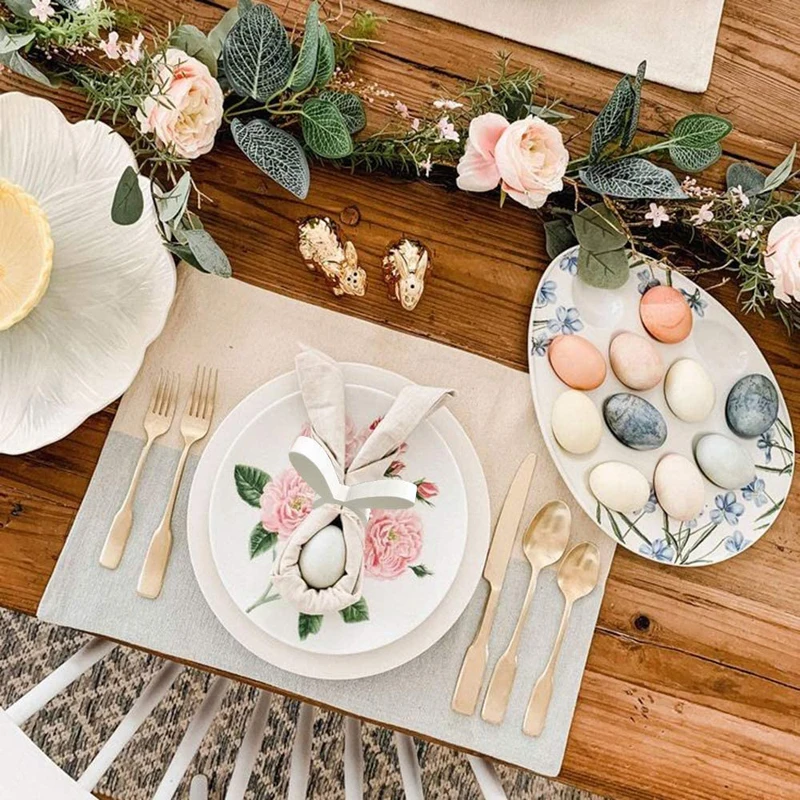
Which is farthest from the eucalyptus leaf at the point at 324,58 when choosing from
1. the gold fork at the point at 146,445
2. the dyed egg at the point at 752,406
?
the dyed egg at the point at 752,406

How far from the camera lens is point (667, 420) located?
0.89 m

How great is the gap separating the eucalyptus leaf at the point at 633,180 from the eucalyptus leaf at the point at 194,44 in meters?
0.38

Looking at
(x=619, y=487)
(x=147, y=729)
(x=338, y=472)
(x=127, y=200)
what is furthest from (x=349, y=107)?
(x=147, y=729)

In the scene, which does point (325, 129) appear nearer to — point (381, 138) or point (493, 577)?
point (381, 138)

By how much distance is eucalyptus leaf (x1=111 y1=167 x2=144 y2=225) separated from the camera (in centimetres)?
69

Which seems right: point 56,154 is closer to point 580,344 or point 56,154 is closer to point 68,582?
point 68,582

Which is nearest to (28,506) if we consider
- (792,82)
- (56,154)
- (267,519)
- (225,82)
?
(267,519)

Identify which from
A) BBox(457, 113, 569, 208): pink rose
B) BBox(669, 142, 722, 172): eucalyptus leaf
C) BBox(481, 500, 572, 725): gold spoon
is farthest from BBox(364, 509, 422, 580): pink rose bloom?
BBox(669, 142, 722, 172): eucalyptus leaf

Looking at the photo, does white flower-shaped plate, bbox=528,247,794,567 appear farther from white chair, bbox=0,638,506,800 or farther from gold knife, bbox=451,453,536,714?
white chair, bbox=0,638,506,800

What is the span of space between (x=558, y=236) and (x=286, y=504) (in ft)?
1.31

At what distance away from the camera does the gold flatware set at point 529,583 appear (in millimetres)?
833

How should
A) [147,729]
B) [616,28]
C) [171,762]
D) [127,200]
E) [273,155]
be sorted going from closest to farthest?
[127,200], [273,155], [616,28], [171,762], [147,729]

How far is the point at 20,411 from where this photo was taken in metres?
0.80

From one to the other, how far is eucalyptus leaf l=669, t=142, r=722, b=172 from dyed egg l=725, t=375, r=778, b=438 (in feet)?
0.76
